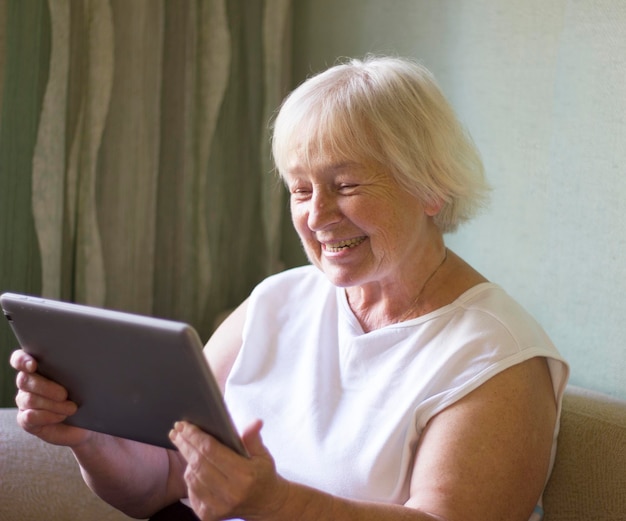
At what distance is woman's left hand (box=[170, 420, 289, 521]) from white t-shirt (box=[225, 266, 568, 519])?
34cm

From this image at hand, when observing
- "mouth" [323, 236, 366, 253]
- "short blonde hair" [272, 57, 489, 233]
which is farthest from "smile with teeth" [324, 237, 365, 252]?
"short blonde hair" [272, 57, 489, 233]

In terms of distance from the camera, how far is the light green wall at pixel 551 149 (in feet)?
5.90

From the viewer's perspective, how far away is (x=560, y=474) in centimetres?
154

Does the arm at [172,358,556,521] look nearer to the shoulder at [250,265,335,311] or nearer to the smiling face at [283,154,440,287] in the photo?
the smiling face at [283,154,440,287]

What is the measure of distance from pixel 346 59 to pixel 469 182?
3.40ft

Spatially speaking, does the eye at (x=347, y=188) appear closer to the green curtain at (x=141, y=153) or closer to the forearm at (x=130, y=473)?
the forearm at (x=130, y=473)

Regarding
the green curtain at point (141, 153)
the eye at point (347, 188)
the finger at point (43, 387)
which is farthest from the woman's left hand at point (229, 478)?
the green curtain at point (141, 153)

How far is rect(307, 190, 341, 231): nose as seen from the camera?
1.55 m

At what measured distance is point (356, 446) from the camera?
1.49 metres

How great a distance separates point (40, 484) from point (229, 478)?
743 mm

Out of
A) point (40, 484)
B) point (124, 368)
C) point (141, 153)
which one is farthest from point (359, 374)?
point (141, 153)

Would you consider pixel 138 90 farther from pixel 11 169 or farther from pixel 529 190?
pixel 529 190

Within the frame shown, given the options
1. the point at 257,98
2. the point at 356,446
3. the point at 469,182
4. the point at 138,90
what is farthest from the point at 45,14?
the point at 356,446

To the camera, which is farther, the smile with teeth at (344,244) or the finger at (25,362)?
the smile with teeth at (344,244)
